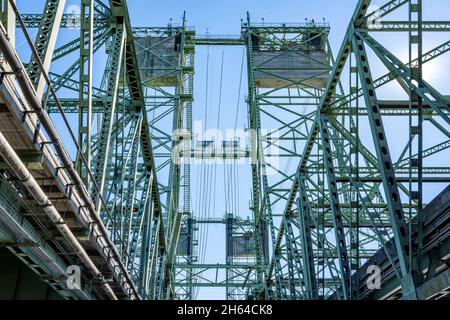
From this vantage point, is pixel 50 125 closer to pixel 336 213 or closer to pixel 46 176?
pixel 46 176

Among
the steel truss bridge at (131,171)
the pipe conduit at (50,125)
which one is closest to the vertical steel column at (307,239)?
the steel truss bridge at (131,171)

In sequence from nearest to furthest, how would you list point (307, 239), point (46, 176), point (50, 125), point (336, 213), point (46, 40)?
point (50, 125), point (46, 176), point (46, 40), point (336, 213), point (307, 239)

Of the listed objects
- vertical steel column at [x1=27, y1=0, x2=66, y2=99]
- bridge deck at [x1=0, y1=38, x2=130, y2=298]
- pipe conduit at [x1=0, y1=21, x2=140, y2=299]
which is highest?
vertical steel column at [x1=27, y1=0, x2=66, y2=99]

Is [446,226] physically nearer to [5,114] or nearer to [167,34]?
[5,114]

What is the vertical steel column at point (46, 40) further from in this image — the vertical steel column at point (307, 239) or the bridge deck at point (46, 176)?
the vertical steel column at point (307, 239)

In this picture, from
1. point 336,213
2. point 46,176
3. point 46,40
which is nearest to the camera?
point 46,176

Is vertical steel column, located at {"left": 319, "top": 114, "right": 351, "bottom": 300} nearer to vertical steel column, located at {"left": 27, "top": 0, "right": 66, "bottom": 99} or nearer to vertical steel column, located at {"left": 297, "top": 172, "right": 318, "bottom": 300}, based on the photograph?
vertical steel column, located at {"left": 297, "top": 172, "right": 318, "bottom": 300}

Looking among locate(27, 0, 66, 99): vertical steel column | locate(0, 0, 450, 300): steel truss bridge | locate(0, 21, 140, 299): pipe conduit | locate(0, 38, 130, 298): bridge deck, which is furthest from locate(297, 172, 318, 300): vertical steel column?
locate(27, 0, 66, 99): vertical steel column

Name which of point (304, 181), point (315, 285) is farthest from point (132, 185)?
point (315, 285)

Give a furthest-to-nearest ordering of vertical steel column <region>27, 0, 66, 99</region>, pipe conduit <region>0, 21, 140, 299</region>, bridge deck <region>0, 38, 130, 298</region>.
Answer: vertical steel column <region>27, 0, 66, 99</region> < bridge deck <region>0, 38, 130, 298</region> < pipe conduit <region>0, 21, 140, 299</region>

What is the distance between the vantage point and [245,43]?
37781 millimetres

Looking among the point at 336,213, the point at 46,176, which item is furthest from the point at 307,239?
the point at 46,176
